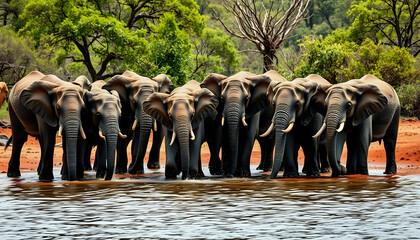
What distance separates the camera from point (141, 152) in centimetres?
1870

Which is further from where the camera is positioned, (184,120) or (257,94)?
(257,94)

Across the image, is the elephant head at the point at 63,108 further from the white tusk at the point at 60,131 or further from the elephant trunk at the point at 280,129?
the elephant trunk at the point at 280,129

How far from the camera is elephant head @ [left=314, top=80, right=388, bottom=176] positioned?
1619 cm

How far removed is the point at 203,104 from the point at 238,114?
104 cm

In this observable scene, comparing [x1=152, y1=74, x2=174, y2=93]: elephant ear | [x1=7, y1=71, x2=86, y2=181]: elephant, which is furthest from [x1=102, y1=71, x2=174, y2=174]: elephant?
[x1=7, y1=71, x2=86, y2=181]: elephant

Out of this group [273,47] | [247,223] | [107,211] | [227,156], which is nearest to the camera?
[247,223]

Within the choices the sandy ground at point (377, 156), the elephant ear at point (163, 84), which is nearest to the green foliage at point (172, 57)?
the sandy ground at point (377, 156)

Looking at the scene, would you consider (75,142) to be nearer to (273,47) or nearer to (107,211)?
(107,211)

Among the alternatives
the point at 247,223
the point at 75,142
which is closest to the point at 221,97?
the point at 75,142

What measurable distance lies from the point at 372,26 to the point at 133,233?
44.6m

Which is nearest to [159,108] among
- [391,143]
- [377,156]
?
[391,143]

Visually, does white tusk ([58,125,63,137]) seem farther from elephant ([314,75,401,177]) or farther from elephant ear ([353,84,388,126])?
elephant ear ([353,84,388,126])

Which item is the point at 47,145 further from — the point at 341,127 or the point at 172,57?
the point at 172,57

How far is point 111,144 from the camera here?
16047 mm
